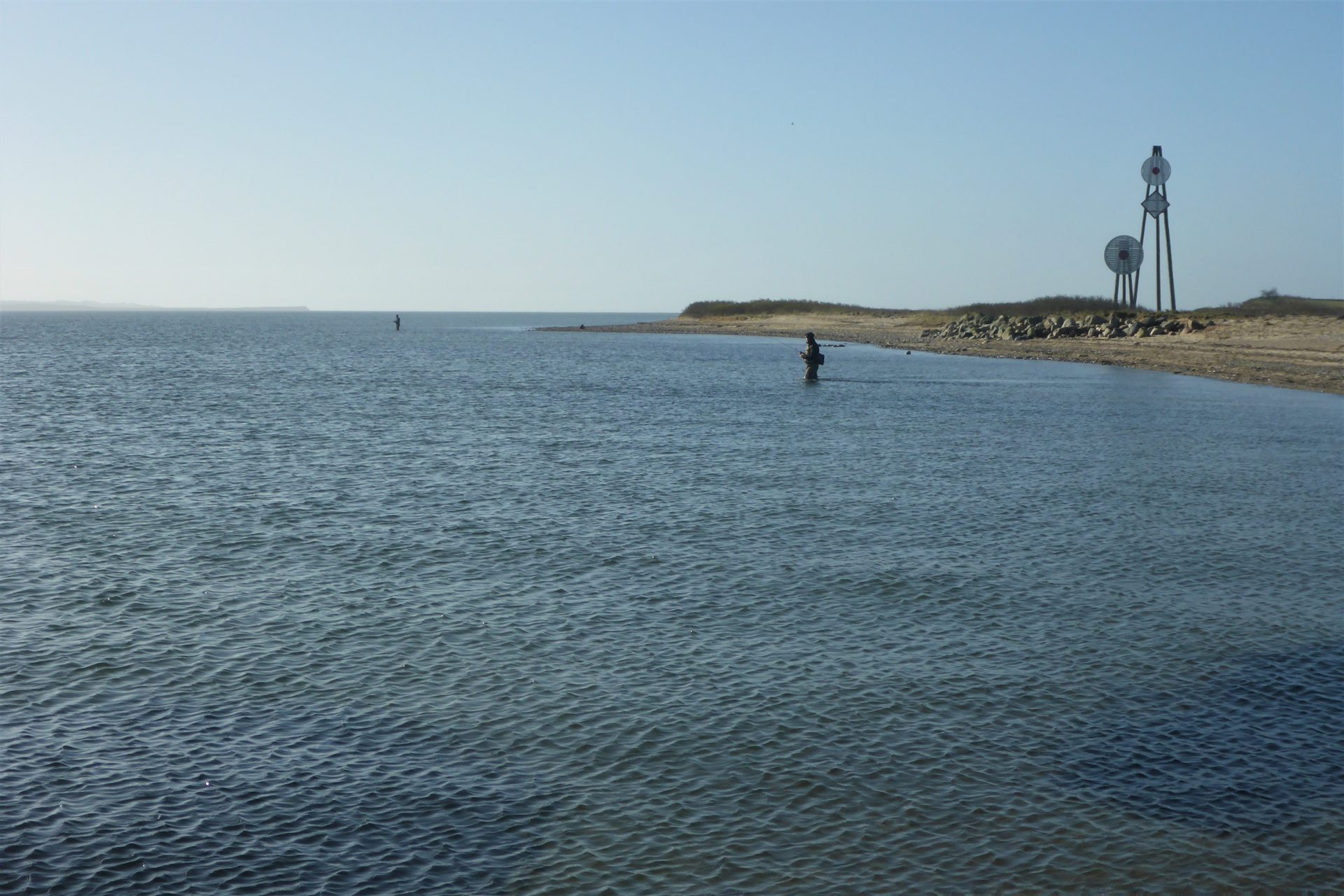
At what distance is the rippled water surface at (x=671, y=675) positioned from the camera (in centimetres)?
1008

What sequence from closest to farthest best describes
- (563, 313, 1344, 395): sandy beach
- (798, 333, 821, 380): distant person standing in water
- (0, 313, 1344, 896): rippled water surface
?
1. (0, 313, 1344, 896): rippled water surface
2. (563, 313, 1344, 395): sandy beach
3. (798, 333, 821, 380): distant person standing in water

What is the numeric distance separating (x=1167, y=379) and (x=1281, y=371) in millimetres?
5478

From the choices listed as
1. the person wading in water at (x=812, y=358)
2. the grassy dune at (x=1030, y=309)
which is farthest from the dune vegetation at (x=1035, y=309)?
the person wading in water at (x=812, y=358)

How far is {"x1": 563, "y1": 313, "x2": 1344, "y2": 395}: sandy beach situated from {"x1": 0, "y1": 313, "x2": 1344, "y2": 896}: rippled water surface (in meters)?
30.4

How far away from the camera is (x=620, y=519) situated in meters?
24.8

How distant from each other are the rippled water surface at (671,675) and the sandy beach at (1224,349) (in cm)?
3042

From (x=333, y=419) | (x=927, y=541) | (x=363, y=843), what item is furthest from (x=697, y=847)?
(x=333, y=419)

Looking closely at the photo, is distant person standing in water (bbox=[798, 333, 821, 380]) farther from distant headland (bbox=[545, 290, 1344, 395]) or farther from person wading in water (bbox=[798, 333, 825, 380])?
distant headland (bbox=[545, 290, 1344, 395])

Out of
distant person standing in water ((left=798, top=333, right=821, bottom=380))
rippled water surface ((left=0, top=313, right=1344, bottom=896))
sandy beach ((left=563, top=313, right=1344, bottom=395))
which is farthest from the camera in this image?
distant person standing in water ((left=798, top=333, right=821, bottom=380))

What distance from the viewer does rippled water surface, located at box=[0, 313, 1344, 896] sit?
10.1m

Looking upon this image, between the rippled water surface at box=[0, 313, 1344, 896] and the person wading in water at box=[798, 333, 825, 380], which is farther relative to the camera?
the person wading in water at box=[798, 333, 825, 380]

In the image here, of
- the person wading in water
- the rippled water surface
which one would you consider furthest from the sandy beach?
the rippled water surface

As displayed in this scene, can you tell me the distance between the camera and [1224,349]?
244 ft

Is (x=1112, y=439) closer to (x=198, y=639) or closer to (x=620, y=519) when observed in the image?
(x=620, y=519)
